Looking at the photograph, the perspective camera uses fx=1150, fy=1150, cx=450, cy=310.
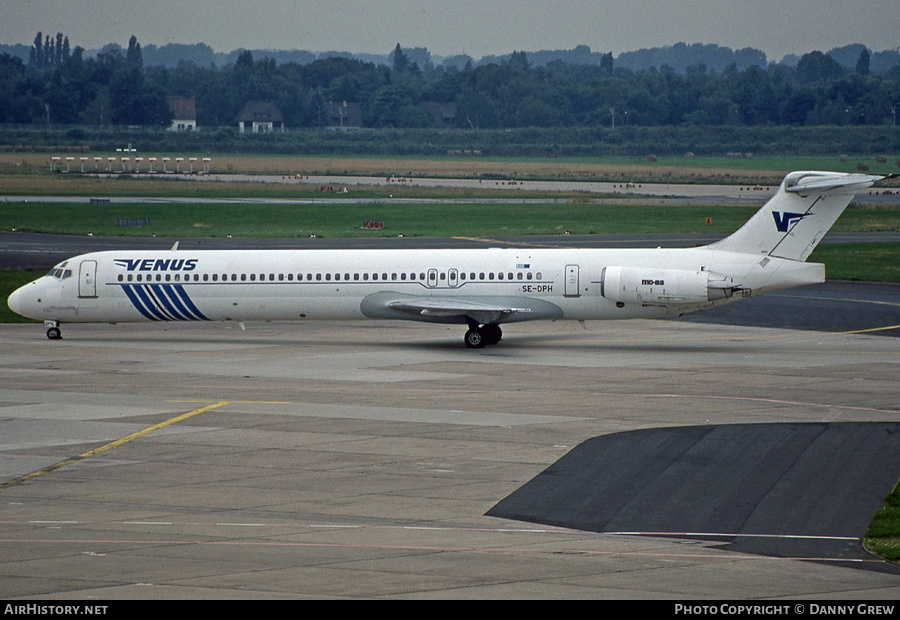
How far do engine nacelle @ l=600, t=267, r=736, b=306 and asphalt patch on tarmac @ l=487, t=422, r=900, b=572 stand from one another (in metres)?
11.5

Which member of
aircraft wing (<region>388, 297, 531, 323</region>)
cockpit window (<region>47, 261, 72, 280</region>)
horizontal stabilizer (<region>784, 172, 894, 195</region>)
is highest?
horizontal stabilizer (<region>784, 172, 894, 195</region>)

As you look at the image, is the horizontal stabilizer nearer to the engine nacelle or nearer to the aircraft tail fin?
the aircraft tail fin

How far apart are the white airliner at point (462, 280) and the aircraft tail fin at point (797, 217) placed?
0.03 meters

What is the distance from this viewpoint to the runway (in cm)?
1612

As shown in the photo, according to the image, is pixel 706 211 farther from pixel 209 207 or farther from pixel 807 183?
pixel 807 183

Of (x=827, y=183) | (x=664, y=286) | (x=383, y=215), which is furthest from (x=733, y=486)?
(x=383, y=215)

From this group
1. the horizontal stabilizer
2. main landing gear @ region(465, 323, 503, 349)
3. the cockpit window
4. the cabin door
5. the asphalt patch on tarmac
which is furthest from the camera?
the cockpit window

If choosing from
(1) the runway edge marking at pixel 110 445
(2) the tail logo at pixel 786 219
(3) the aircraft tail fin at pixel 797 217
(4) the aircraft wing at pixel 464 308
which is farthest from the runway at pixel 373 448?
(2) the tail logo at pixel 786 219

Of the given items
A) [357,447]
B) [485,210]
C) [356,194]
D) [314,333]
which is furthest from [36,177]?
[357,447]

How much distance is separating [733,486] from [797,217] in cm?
1893

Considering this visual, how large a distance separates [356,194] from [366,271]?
76477 mm

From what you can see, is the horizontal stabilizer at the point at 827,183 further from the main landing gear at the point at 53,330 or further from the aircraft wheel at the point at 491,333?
the main landing gear at the point at 53,330

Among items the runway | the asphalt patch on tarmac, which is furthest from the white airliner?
the asphalt patch on tarmac

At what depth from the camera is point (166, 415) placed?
29109 millimetres
